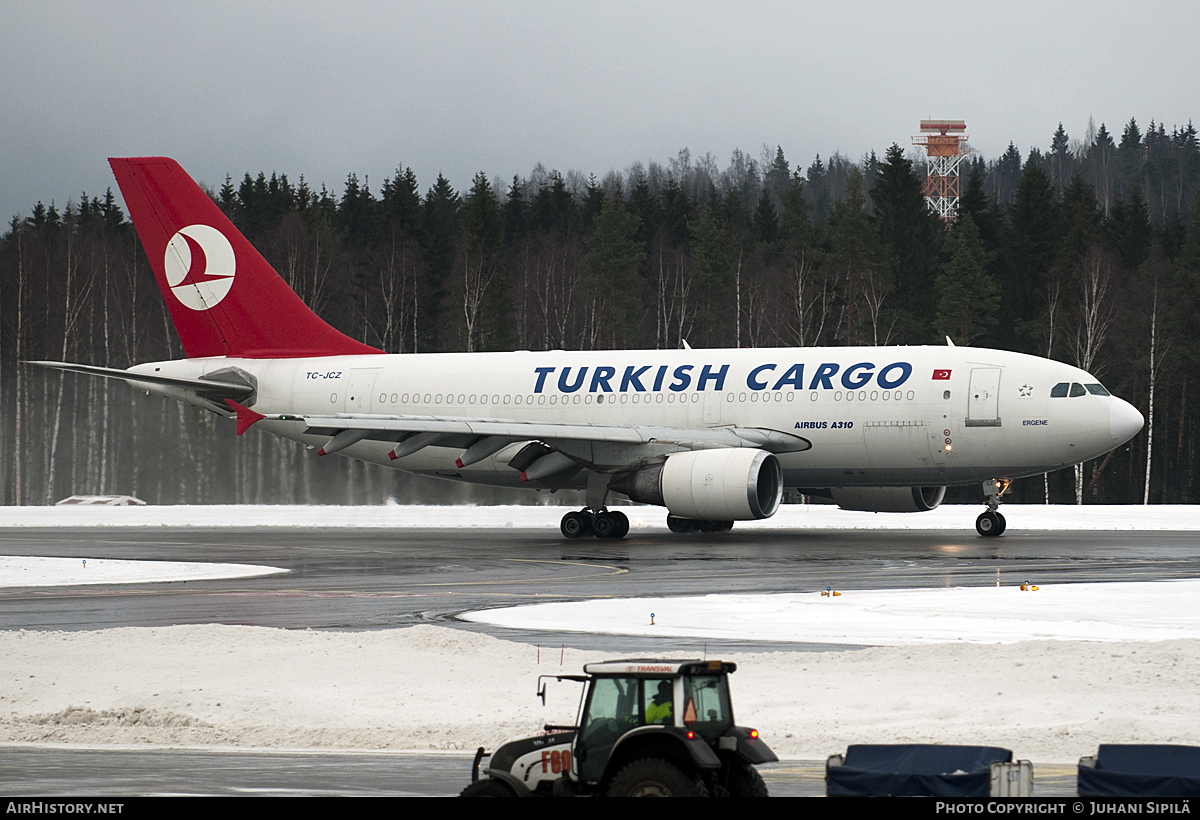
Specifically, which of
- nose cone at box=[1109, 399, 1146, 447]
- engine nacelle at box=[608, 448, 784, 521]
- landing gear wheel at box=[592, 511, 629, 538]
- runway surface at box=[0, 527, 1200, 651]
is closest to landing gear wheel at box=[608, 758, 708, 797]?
runway surface at box=[0, 527, 1200, 651]

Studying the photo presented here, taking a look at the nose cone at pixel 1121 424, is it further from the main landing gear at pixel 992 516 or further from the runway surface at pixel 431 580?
the main landing gear at pixel 992 516

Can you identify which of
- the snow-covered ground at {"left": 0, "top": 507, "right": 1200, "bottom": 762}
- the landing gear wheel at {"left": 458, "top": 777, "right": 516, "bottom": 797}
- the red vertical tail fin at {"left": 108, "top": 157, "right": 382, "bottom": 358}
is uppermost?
the red vertical tail fin at {"left": 108, "top": 157, "right": 382, "bottom": 358}

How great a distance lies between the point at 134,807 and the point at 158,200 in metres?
34.4

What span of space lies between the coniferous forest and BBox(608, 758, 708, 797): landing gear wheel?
50.7 m

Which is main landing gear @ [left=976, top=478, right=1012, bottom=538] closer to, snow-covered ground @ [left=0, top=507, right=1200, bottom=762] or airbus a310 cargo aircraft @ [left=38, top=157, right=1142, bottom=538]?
airbus a310 cargo aircraft @ [left=38, top=157, right=1142, bottom=538]

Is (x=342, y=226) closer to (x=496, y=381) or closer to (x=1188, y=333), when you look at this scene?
(x=1188, y=333)

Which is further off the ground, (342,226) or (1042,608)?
(342,226)

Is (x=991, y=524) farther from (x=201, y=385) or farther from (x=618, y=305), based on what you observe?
(x=618, y=305)

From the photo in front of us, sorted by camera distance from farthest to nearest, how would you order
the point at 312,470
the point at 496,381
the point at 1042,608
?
the point at 312,470
the point at 496,381
the point at 1042,608

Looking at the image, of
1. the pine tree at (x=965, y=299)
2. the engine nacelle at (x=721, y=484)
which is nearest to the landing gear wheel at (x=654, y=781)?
the engine nacelle at (x=721, y=484)

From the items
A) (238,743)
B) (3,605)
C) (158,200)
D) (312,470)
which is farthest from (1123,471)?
(238,743)

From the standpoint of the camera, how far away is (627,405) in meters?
34.5

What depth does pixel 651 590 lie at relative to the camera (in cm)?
2153

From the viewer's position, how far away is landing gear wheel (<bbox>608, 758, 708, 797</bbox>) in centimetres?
723
